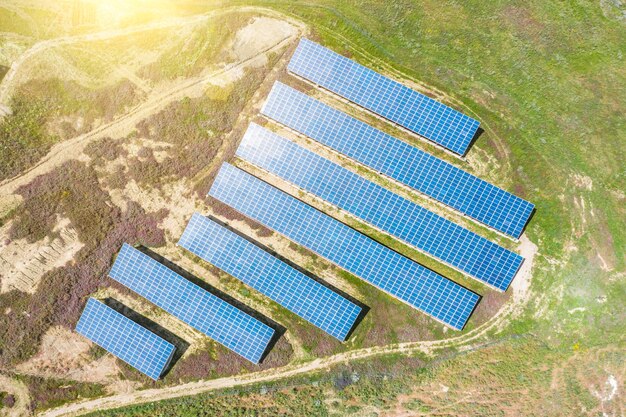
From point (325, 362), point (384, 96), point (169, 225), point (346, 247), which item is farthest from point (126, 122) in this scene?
point (325, 362)

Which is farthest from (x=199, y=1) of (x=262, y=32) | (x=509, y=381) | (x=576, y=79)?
(x=509, y=381)

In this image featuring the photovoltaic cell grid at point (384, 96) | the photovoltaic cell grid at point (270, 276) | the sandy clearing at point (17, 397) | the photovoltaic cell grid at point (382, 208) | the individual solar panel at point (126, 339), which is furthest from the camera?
the sandy clearing at point (17, 397)

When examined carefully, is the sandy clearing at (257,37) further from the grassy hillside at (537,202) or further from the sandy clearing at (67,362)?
the sandy clearing at (67,362)

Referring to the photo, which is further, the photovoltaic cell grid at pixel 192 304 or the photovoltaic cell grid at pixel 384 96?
the photovoltaic cell grid at pixel 384 96

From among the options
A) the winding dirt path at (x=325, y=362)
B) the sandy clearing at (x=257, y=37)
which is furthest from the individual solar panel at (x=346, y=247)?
the sandy clearing at (x=257, y=37)

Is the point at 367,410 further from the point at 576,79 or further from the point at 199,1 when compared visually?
the point at 199,1

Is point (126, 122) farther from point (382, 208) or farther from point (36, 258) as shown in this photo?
point (382, 208)

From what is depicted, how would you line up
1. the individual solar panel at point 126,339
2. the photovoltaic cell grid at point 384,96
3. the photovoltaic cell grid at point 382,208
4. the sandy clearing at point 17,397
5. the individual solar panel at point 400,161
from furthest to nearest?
1. the sandy clearing at point 17,397
2. the individual solar panel at point 126,339
3. the photovoltaic cell grid at point 384,96
4. the individual solar panel at point 400,161
5. the photovoltaic cell grid at point 382,208

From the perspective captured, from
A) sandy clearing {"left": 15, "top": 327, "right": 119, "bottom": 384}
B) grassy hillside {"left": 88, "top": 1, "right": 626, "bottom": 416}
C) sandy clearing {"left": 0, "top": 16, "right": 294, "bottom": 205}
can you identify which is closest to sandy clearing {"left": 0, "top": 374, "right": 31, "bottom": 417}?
sandy clearing {"left": 15, "top": 327, "right": 119, "bottom": 384}

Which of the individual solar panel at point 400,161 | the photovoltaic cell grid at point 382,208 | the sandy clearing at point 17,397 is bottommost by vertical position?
the sandy clearing at point 17,397
